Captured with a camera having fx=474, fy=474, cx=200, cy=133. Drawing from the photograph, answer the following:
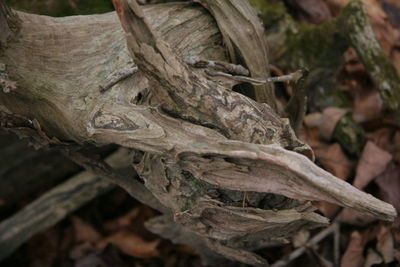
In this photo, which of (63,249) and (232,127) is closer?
(232,127)

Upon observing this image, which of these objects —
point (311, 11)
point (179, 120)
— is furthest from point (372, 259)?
point (311, 11)

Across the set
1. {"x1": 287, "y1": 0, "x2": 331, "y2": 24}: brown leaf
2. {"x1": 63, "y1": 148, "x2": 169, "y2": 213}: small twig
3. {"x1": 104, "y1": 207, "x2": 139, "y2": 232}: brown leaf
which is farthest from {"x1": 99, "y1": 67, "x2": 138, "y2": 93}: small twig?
{"x1": 287, "y1": 0, "x2": 331, "y2": 24}: brown leaf

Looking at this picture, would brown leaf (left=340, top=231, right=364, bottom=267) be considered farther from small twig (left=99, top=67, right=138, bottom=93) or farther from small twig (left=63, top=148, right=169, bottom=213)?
small twig (left=99, top=67, right=138, bottom=93)

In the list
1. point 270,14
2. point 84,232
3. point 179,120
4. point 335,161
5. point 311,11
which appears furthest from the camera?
point 311,11

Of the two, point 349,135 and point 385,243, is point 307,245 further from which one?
point 349,135

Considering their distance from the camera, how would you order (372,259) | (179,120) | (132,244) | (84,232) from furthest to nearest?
(84,232), (132,244), (372,259), (179,120)

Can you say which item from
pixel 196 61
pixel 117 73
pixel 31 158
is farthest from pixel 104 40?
pixel 31 158

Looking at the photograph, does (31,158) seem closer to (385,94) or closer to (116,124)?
(116,124)
